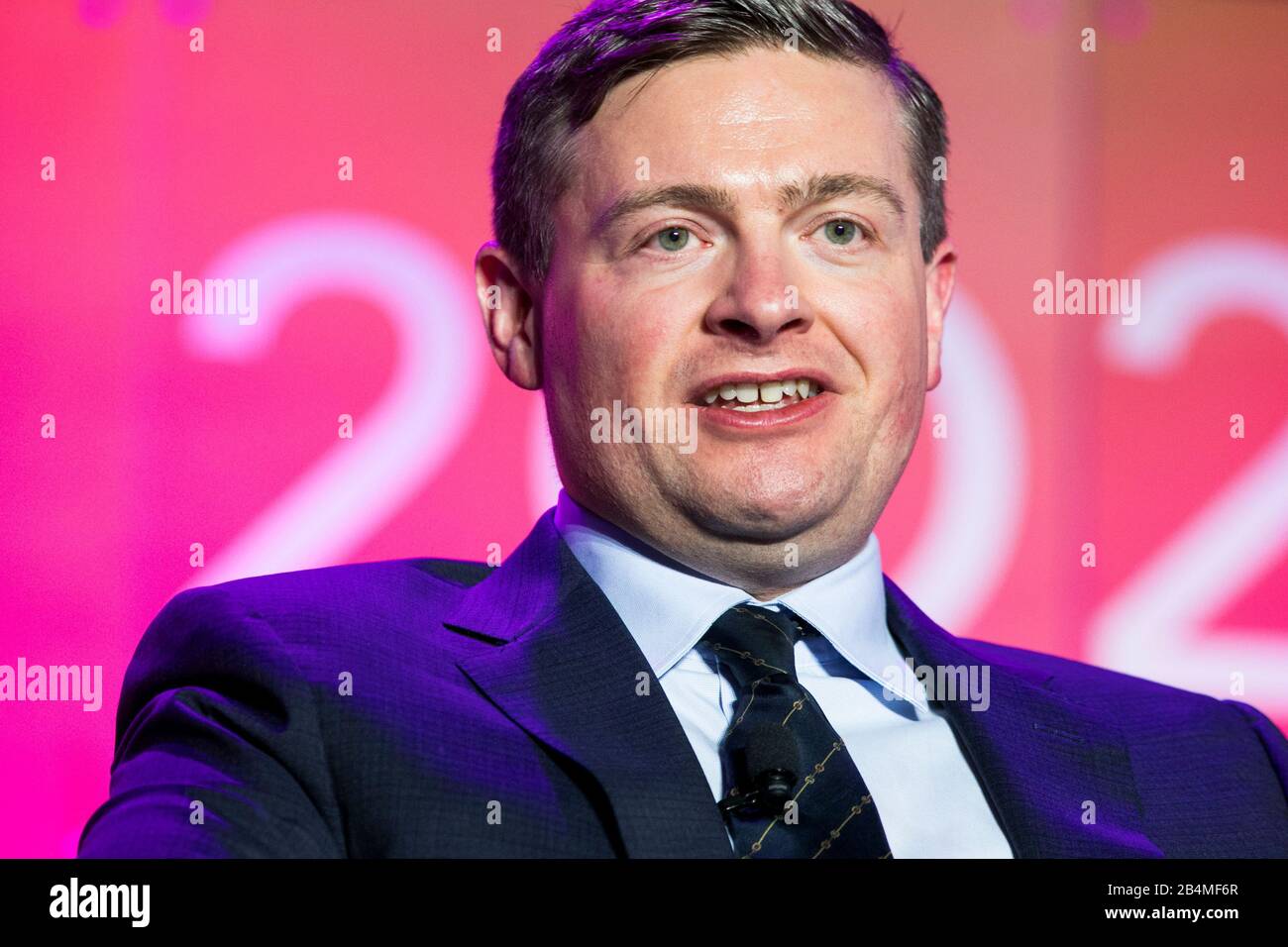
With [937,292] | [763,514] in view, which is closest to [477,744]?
[763,514]

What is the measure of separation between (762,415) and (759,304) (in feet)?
0.51

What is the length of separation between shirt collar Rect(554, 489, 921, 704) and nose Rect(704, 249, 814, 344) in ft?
1.14

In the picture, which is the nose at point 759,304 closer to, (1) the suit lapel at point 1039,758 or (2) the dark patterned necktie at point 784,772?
(2) the dark patterned necktie at point 784,772

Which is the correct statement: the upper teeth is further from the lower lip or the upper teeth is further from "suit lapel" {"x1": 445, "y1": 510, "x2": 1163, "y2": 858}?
"suit lapel" {"x1": 445, "y1": 510, "x2": 1163, "y2": 858}

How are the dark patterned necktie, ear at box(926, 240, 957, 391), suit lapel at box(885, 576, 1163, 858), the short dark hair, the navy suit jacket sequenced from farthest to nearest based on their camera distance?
ear at box(926, 240, 957, 391) < the short dark hair < suit lapel at box(885, 576, 1163, 858) < the dark patterned necktie < the navy suit jacket

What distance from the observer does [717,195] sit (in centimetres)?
196

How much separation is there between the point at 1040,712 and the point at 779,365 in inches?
26.1

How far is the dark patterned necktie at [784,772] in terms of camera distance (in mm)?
1737

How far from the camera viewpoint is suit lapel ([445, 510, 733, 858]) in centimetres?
167

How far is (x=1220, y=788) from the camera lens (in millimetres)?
2145

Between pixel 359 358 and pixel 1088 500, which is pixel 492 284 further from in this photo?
pixel 1088 500

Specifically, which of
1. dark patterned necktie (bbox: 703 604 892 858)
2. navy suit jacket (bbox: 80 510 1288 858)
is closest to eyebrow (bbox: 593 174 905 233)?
navy suit jacket (bbox: 80 510 1288 858)

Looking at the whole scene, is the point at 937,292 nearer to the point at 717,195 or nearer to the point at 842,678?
the point at 717,195

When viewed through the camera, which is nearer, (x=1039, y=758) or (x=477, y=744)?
(x=477, y=744)
